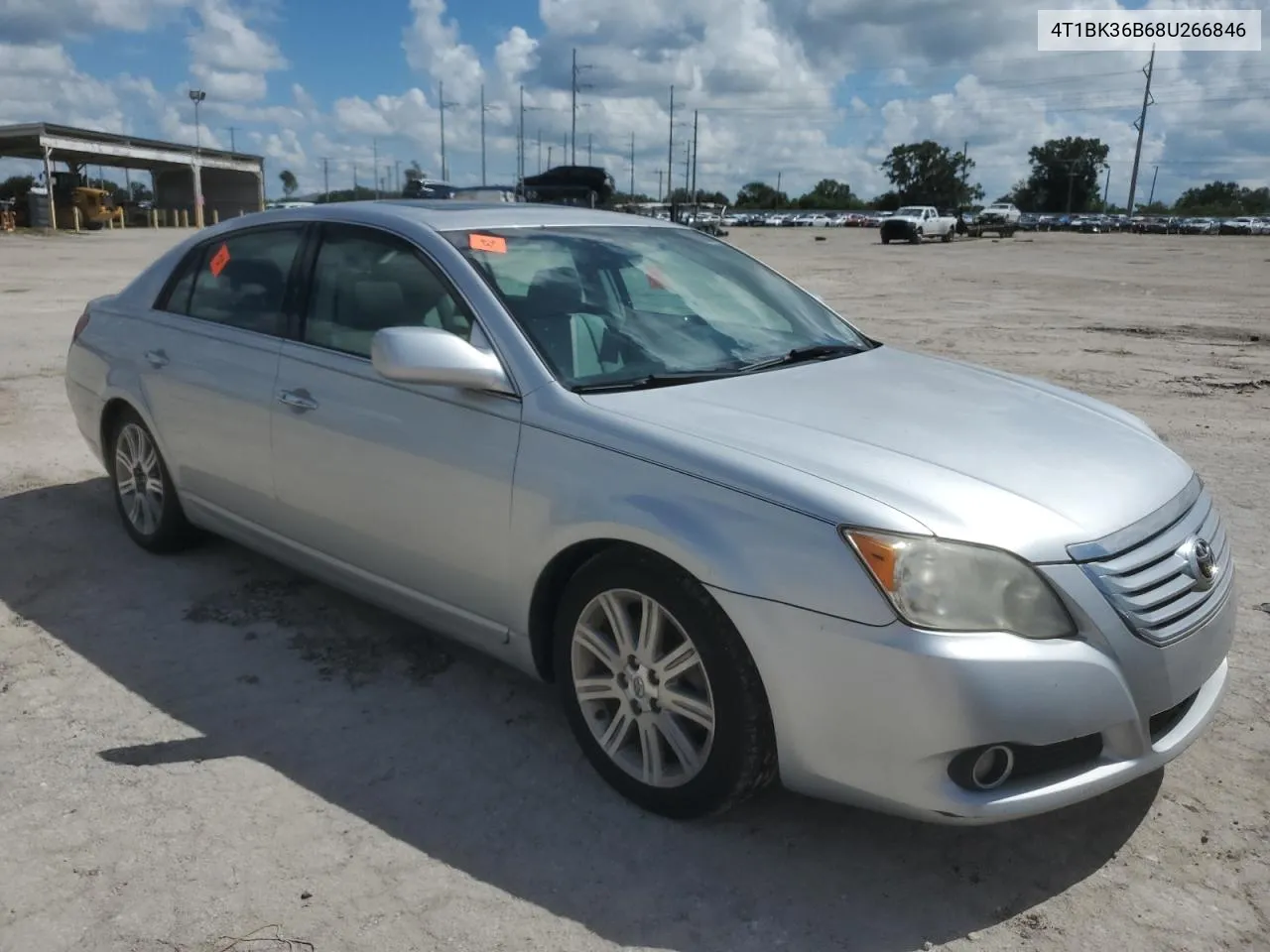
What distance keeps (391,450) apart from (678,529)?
3.96ft

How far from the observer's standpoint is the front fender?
244cm

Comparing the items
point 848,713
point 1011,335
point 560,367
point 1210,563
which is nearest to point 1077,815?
point 1210,563

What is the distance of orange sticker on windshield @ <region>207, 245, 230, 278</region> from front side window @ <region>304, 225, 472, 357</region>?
2.40 ft

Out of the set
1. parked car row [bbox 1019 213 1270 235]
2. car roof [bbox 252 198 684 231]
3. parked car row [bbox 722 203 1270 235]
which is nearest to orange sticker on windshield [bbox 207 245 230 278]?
car roof [bbox 252 198 684 231]

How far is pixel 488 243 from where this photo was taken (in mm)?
3590

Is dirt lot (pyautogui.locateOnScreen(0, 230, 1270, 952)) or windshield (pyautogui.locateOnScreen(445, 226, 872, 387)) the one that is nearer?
dirt lot (pyautogui.locateOnScreen(0, 230, 1270, 952))

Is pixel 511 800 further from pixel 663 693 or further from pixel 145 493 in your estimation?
pixel 145 493

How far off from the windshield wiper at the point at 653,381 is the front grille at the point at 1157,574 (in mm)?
1240

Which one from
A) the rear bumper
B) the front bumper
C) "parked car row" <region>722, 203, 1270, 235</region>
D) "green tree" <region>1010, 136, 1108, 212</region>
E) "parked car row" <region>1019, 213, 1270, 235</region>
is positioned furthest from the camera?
"green tree" <region>1010, 136, 1108, 212</region>

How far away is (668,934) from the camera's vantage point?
8.09ft

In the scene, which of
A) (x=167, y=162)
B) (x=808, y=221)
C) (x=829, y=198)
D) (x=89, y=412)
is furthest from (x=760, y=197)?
(x=89, y=412)

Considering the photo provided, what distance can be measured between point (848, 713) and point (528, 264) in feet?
6.13

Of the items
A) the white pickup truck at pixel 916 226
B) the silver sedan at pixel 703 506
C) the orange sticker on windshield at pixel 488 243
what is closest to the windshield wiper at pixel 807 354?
the silver sedan at pixel 703 506

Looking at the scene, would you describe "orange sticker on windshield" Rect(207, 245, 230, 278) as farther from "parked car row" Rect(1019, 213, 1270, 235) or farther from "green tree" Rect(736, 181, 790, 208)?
"green tree" Rect(736, 181, 790, 208)
